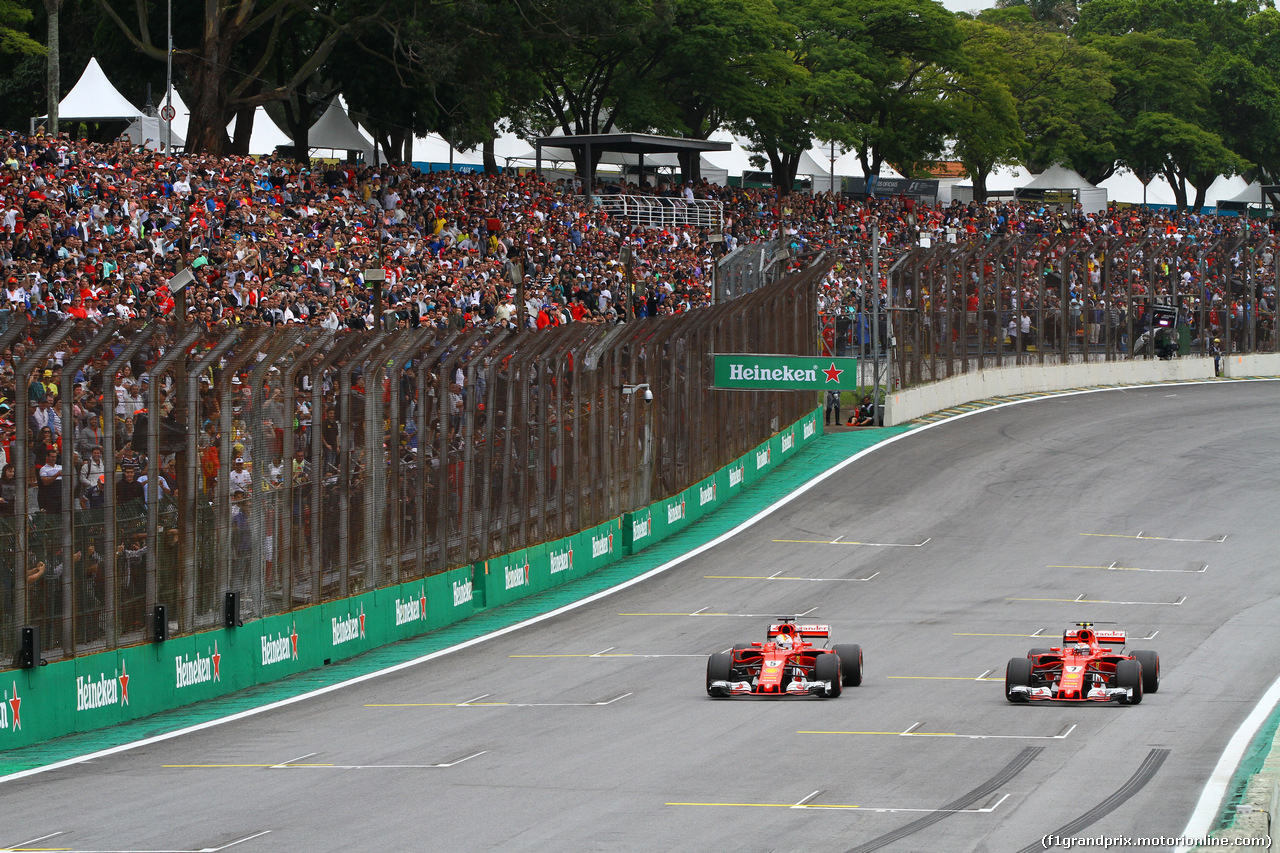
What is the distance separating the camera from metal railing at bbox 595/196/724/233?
52156 mm

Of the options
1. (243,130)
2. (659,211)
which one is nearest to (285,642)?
(243,130)

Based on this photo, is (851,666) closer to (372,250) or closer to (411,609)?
(411,609)

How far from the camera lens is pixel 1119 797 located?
1178 centimetres

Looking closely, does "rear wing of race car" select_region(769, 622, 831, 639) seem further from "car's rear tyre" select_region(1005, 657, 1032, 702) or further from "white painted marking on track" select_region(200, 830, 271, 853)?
"white painted marking on track" select_region(200, 830, 271, 853)

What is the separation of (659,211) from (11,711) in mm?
40284

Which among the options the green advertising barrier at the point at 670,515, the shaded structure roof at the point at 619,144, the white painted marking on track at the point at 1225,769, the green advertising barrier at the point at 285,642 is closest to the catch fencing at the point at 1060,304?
the shaded structure roof at the point at 619,144

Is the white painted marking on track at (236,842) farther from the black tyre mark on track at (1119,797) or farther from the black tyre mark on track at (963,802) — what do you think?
the black tyre mark on track at (1119,797)

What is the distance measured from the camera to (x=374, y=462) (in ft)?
66.1

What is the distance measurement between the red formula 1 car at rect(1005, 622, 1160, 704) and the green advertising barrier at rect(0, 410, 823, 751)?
7.85m

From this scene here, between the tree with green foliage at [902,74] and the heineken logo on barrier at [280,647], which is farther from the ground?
the tree with green foliage at [902,74]

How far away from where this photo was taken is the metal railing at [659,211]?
5216 centimetres

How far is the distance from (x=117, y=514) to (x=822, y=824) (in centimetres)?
756

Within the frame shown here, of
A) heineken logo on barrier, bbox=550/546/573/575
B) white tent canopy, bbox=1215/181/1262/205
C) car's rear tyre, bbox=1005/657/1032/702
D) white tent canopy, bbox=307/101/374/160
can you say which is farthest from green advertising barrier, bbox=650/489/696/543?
white tent canopy, bbox=1215/181/1262/205

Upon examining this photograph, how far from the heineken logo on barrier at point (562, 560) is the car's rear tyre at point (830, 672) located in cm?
960
